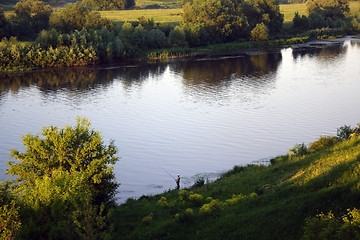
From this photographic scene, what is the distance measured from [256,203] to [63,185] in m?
10.6

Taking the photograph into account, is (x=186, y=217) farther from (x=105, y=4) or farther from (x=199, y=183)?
(x=105, y=4)

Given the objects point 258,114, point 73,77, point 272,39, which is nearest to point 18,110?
point 73,77

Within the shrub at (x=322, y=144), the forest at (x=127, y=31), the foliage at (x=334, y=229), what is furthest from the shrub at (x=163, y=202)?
the forest at (x=127, y=31)

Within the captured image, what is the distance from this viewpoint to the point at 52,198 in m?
21.6

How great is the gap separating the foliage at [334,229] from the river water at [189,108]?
61.1 ft

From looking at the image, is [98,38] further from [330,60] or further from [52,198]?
[52,198]

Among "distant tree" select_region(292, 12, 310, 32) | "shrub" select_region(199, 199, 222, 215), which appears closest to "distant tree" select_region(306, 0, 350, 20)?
"distant tree" select_region(292, 12, 310, 32)

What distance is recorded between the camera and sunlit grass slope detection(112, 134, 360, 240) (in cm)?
2022

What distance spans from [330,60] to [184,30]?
40.6 m

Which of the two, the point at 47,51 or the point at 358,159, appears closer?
the point at 358,159

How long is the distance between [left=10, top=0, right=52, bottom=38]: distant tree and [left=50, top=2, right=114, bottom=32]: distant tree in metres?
7.42

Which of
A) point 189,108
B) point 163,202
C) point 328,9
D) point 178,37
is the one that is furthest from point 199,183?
point 328,9

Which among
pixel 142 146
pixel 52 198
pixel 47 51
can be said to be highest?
pixel 47 51

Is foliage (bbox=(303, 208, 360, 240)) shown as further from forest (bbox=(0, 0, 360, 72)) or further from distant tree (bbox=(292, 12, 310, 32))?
distant tree (bbox=(292, 12, 310, 32))
